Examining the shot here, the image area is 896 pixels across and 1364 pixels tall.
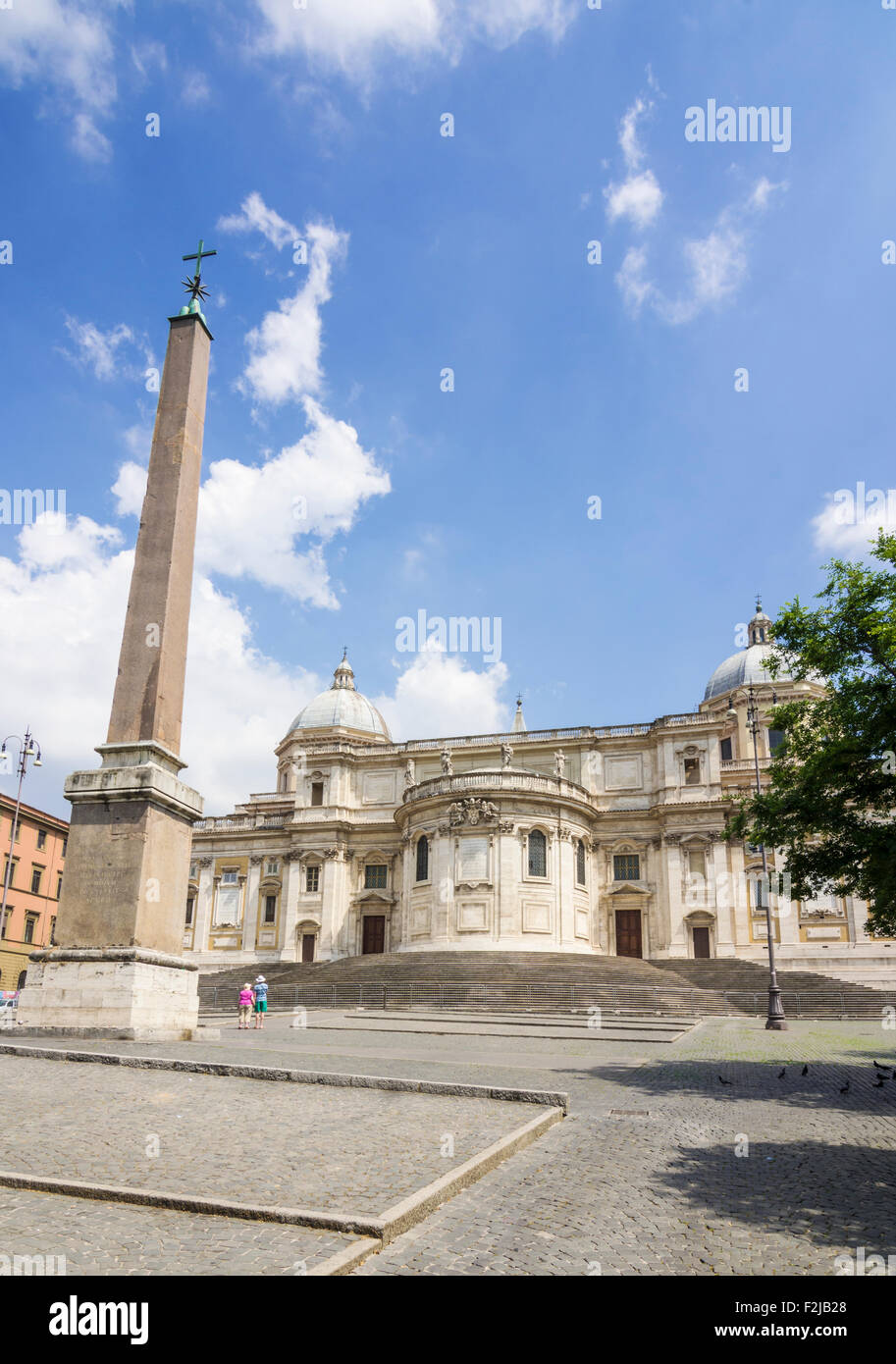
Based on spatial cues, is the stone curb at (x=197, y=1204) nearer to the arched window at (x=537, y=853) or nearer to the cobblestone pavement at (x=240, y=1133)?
the cobblestone pavement at (x=240, y=1133)

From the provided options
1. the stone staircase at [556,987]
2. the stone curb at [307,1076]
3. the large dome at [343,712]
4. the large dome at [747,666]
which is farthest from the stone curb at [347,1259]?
the large dome at [343,712]

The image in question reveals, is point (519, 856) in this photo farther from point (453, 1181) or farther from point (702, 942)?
point (453, 1181)

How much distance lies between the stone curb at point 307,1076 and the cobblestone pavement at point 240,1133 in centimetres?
20

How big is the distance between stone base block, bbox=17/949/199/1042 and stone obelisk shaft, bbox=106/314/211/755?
140 inches

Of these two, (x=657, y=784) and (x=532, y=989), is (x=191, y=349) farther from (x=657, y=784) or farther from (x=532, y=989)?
(x=657, y=784)

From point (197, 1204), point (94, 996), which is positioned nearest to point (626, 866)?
point (94, 996)

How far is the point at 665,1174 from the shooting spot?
23.5 ft

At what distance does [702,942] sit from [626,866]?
5.48 m

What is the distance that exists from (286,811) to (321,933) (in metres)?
8.10

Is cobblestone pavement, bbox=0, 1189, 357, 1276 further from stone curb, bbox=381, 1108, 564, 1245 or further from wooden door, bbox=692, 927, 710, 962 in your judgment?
wooden door, bbox=692, 927, 710, 962

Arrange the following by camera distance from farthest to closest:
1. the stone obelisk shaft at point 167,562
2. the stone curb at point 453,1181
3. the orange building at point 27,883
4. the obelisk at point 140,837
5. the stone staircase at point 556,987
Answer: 1. the orange building at point 27,883
2. the stone staircase at point 556,987
3. the stone obelisk shaft at point 167,562
4. the obelisk at point 140,837
5. the stone curb at point 453,1181

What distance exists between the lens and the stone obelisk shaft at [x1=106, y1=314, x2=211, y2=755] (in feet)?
51.5

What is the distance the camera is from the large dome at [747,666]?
2360 inches
